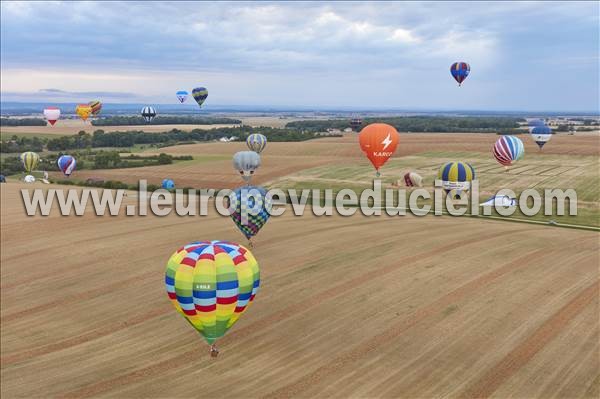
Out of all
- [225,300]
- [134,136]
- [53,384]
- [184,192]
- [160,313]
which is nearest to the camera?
[225,300]

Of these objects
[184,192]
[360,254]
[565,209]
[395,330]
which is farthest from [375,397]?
[184,192]

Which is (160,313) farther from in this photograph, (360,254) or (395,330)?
(360,254)

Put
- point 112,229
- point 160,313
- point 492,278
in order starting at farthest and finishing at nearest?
1. point 112,229
2. point 492,278
3. point 160,313

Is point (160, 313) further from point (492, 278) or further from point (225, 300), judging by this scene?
point (492, 278)

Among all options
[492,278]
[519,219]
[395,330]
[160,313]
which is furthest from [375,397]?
[519,219]

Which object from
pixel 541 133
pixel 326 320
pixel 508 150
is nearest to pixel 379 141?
pixel 326 320

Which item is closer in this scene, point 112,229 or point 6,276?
point 6,276

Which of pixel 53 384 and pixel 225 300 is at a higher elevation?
pixel 225 300

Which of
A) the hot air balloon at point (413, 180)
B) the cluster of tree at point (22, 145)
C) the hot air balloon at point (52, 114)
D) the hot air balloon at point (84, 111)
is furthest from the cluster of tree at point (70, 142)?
the hot air balloon at point (413, 180)

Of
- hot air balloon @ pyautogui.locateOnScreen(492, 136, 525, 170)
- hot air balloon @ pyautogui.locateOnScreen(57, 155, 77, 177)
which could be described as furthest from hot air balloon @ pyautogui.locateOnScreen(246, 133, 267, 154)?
hot air balloon @ pyautogui.locateOnScreen(492, 136, 525, 170)
